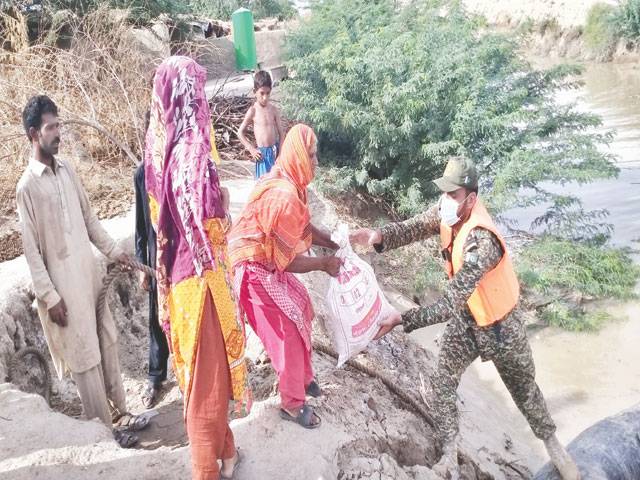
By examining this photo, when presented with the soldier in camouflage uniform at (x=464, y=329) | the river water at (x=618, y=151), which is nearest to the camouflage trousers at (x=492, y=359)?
the soldier in camouflage uniform at (x=464, y=329)

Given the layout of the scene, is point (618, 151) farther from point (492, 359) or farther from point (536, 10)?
point (536, 10)

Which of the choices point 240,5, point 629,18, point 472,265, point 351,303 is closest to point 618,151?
point 629,18

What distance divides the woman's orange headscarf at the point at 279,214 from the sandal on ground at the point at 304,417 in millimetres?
790

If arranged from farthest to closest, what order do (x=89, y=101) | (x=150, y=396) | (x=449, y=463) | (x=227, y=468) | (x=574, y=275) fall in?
(x=574, y=275) → (x=89, y=101) → (x=150, y=396) → (x=449, y=463) → (x=227, y=468)

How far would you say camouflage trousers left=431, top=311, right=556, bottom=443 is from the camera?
3.18 metres

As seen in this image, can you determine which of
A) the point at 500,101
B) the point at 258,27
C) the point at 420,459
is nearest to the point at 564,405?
the point at 420,459

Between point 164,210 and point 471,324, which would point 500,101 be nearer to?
point 471,324

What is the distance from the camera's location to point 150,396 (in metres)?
4.03

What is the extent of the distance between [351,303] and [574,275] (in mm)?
5402

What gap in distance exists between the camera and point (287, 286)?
3199 mm

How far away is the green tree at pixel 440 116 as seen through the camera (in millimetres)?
8039

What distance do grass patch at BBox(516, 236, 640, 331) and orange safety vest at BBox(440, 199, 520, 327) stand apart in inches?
178

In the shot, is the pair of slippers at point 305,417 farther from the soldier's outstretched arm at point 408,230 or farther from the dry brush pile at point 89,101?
the dry brush pile at point 89,101

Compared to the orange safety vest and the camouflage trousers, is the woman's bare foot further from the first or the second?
the orange safety vest
